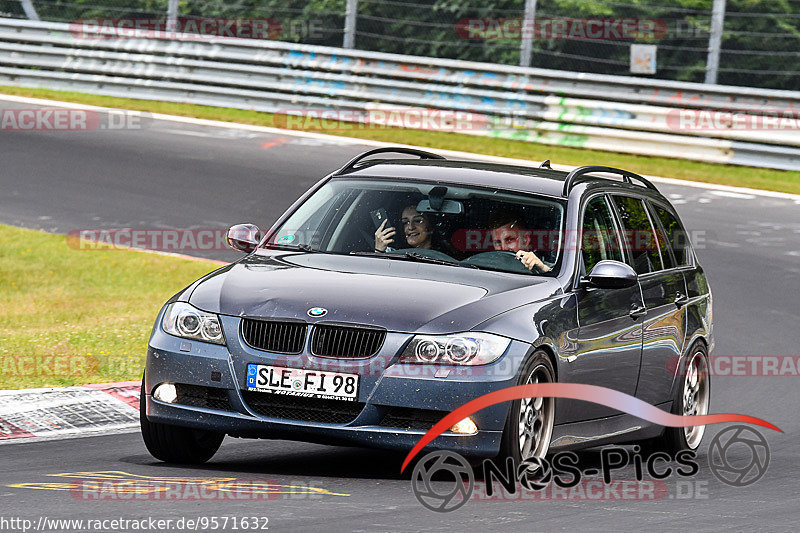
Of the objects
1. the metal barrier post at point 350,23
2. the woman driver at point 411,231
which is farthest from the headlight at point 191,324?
the metal barrier post at point 350,23

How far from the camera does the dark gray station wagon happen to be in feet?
23.0

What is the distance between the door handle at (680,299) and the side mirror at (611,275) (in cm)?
136

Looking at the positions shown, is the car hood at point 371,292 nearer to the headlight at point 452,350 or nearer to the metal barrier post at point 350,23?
the headlight at point 452,350

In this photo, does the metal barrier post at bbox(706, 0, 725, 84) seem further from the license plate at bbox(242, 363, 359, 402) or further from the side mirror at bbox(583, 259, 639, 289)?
the license plate at bbox(242, 363, 359, 402)

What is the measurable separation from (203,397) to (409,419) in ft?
3.38

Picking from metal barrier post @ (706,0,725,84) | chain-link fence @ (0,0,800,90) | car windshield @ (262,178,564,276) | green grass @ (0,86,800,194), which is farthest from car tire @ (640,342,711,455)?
chain-link fence @ (0,0,800,90)

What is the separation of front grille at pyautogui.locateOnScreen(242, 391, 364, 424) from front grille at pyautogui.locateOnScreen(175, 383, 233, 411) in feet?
0.40

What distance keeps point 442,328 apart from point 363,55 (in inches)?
665

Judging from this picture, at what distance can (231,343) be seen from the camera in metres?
7.14

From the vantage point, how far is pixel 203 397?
7.26m

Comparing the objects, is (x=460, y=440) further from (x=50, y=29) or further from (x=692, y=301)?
(x=50, y=29)

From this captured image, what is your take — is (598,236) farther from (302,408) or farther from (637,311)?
(302,408)

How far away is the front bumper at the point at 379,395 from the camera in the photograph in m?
6.94

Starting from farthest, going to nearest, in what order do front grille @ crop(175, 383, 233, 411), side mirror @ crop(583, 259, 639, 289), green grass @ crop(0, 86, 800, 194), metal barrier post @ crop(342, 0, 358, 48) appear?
1. metal barrier post @ crop(342, 0, 358, 48)
2. green grass @ crop(0, 86, 800, 194)
3. side mirror @ crop(583, 259, 639, 289)
4. front grille @ crop(175, 383, 233, 411)
